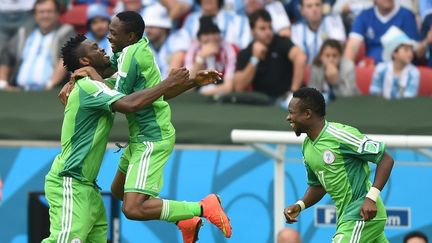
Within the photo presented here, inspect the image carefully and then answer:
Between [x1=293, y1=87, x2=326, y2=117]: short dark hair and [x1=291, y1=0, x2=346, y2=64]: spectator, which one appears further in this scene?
[x1=291, y1=0, x2=346, y2=64]: spectator

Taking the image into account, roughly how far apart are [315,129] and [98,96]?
1.63 metres

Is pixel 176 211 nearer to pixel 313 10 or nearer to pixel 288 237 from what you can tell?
pixel 288 237

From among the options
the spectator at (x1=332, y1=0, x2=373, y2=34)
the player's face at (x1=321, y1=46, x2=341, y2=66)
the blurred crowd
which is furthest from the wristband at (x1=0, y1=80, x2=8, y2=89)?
the spectator at (x1=332, y1=0, x2=373, y2=34)

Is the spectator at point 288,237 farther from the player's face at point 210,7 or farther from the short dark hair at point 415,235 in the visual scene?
the player's face at point 210,7

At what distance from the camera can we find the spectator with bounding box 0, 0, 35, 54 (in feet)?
56.9

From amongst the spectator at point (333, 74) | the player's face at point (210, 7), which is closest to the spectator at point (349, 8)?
the spectator at point (333, 74)

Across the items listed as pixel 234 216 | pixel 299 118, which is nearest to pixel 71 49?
pixel 299 118

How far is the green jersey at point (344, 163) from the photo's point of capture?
404 inches

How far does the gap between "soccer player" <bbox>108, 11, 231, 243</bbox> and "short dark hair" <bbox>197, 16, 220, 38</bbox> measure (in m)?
5.08

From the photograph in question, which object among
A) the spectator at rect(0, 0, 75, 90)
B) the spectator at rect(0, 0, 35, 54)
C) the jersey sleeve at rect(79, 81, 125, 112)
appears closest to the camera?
the jersey sleeve at rect(79, 81, 125, 112)

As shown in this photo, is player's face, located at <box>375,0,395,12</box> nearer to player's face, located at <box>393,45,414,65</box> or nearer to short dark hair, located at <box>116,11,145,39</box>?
player's face, located at <box>393,45,414,65</box>

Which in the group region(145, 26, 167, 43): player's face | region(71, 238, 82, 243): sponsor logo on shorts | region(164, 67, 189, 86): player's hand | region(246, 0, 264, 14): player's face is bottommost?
region(71, 238, 82, 243): sponsor logo on shorts

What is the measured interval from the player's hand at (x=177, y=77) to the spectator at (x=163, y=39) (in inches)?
226

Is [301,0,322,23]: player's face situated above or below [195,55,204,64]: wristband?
above
